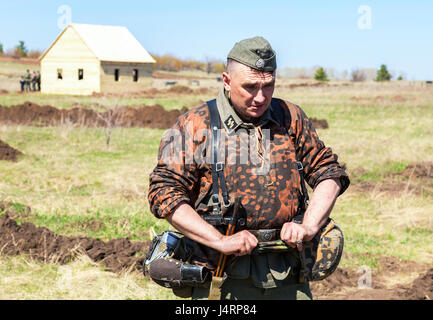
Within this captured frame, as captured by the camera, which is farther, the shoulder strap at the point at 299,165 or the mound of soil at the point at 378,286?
the mound of soil at the point at 378,286

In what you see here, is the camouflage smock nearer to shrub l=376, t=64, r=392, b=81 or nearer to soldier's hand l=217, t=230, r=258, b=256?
soldier's hand l=217, t=230, r=258, b=256

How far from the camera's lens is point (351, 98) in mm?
29688

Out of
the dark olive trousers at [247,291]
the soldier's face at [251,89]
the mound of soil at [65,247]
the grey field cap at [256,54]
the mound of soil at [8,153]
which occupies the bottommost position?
the mound of soil at [65,247]

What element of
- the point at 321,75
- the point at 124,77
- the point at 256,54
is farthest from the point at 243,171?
the point at 321,75

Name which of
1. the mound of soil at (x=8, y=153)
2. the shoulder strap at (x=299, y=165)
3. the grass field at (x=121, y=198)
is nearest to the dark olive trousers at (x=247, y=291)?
the shoulder strap at (x=299, y=165)

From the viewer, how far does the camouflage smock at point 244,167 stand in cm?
267

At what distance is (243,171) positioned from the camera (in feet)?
8.93

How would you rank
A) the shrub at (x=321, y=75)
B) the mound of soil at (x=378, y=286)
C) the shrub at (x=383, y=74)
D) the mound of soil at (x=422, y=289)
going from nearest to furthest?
the mound of soil at (x=422, y=289)
the mound of soil at (x=378, y=286)
the shrub at (x=321, y=75)
the shrub at (x=383, y=74)

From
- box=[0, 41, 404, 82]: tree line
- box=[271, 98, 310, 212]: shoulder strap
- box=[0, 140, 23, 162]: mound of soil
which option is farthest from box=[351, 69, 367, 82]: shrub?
box=[271, 98, 310, 212]: shoulder strap

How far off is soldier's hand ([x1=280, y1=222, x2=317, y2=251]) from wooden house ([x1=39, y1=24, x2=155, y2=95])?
32.0m

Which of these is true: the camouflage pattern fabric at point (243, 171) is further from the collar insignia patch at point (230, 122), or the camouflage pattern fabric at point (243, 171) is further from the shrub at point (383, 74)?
the shrub at point (383, 74)

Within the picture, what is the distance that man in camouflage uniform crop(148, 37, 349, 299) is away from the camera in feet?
8.62

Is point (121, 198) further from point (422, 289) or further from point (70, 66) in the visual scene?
point (70, 66)

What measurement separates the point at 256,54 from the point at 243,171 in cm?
59
